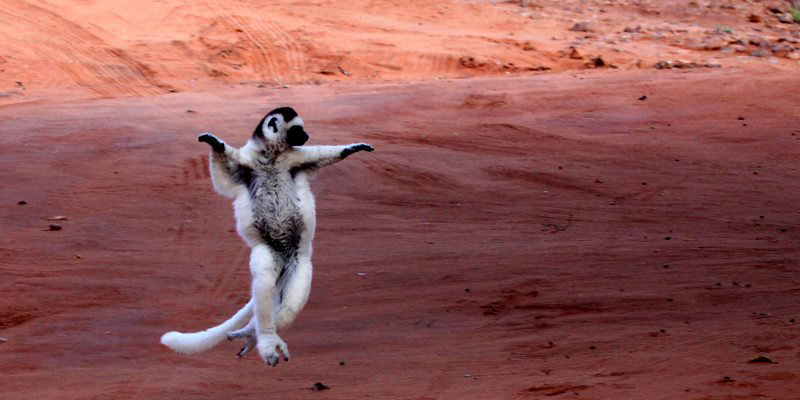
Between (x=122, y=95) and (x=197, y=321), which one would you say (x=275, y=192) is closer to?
(x=197, y=321)

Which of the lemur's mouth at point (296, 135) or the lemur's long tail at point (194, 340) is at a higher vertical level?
the lemur's mouth at point (296, 135)

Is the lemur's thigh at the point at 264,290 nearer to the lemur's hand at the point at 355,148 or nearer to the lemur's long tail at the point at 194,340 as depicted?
the lemur's long tail at the point at 194,340

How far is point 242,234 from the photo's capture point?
20.0 ft

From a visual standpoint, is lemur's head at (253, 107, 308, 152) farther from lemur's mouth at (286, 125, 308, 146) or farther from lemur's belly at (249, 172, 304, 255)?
lemur's belly at (249, 172, 304, 255)

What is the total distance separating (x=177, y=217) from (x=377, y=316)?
2920mm

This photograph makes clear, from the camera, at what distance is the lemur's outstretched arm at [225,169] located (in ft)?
19.4

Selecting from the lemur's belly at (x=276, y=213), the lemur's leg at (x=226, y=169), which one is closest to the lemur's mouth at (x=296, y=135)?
the lemur's belly at (x=276, y=213)

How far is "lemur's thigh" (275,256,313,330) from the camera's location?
581 cm

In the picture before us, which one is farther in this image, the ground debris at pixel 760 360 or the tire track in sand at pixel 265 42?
the tire track in sand at pixel 265 42

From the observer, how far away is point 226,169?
601 centimetres

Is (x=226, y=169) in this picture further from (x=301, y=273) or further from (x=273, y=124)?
(x=301, y=273)

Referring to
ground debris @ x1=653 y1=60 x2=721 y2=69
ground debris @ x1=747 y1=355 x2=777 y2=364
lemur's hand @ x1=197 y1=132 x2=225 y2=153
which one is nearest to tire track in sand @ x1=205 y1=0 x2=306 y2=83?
ground debris @ x1=653 y1=60 x2=721 y2=69

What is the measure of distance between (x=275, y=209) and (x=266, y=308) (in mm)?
630

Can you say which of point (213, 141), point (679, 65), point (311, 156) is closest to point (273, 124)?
point (311, 156)
